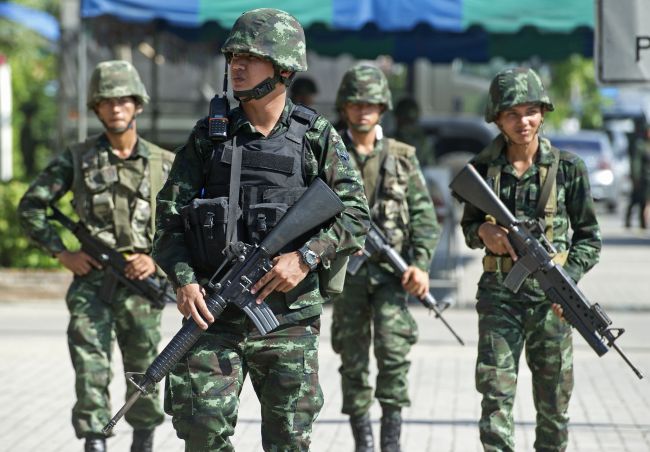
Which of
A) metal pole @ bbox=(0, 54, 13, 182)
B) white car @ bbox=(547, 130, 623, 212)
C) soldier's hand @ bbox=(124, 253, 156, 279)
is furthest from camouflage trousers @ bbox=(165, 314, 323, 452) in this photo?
white car @ bbox=(547, 130, 623, 212)

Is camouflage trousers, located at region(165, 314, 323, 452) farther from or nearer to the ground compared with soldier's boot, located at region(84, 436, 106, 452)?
farther from the ground

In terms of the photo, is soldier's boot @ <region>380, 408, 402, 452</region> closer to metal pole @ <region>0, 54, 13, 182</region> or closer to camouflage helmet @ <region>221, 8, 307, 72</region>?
camouflage helmet @ <region>221, 8, 307, 72</region>

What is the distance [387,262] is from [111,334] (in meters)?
1.41

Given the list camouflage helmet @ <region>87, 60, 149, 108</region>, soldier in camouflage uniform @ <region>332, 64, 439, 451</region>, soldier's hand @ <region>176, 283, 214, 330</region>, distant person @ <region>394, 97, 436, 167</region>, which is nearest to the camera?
soldier's hand @ <region>176, 283, 214, 330</region>

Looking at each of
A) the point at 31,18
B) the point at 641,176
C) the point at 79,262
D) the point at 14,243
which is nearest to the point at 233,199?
the point at 79,262

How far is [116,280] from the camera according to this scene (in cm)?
620

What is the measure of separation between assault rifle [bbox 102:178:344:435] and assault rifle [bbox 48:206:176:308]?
166 centimetres

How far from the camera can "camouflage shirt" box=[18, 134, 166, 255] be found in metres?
6.30

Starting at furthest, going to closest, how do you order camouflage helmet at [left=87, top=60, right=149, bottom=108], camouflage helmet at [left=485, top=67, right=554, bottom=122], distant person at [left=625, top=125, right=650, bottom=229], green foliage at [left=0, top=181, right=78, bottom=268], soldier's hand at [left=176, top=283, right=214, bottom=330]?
distant person at [left=625, top=125, right=650, bottom=229]
green foliage at [left=0, top=181, right=78, bottom=268]
camouflage helmet at [left=87, top=60, right=149, bottom=108]
camouflage helmet at [left=485, top=67, right=554, bottom=122]
soldier's hand at [left=176, top=283, right=214, bottom=330]

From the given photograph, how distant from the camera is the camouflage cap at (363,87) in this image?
671cm

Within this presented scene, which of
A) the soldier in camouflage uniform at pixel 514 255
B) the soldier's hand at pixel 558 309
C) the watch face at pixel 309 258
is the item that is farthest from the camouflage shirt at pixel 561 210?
the watch face at pixel 309 258

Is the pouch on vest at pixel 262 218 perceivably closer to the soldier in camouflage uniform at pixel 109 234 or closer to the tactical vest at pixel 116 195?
the soldier in camouflage uniform at pixel 109 234

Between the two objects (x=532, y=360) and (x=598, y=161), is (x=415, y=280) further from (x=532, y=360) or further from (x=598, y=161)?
(x=598, y=161)

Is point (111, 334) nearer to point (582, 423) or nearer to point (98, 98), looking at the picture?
point (98, 98)
